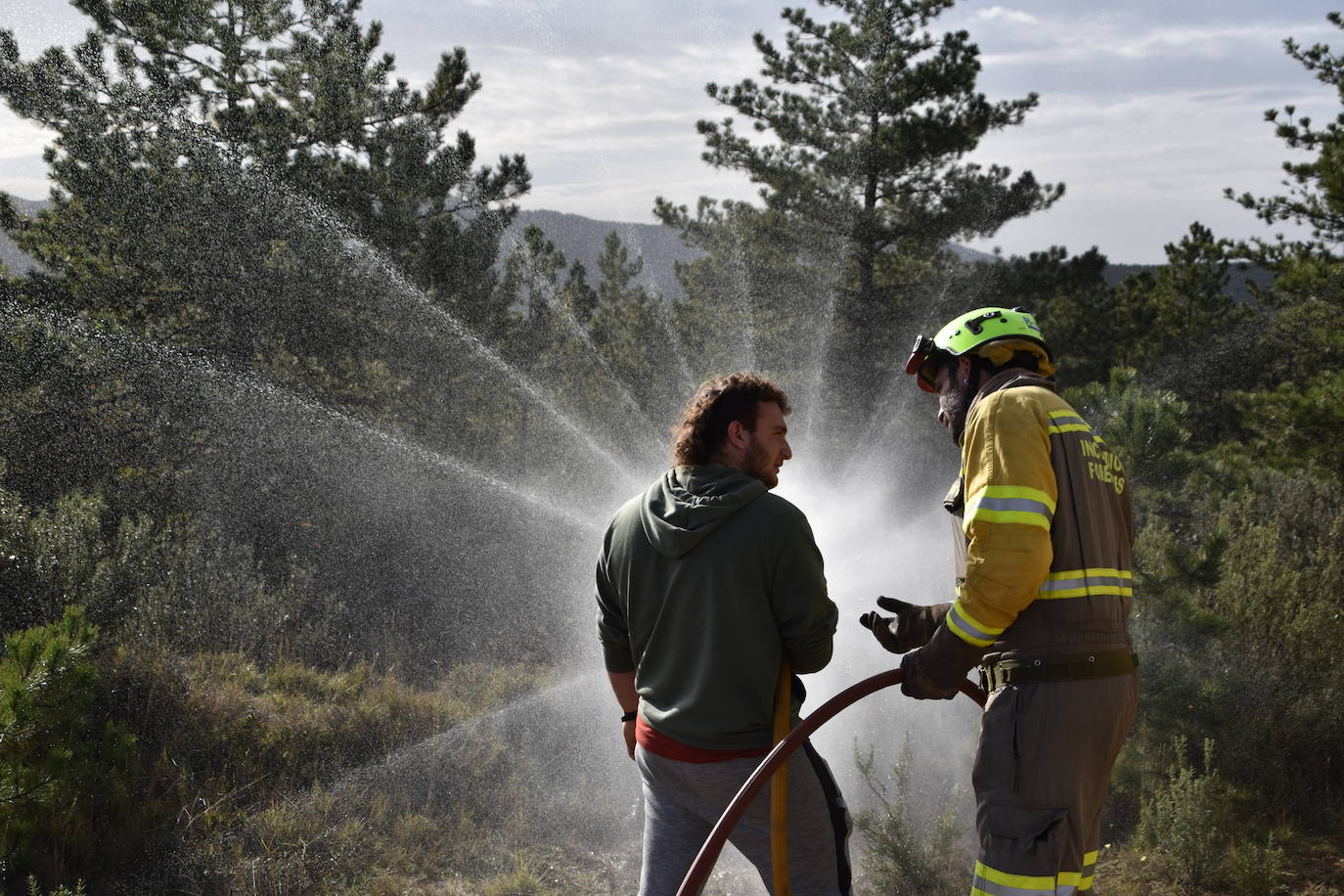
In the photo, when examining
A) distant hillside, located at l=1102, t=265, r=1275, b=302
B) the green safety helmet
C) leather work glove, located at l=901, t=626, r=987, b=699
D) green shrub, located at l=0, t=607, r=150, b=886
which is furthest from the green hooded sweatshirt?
distant hillside, located at l=1102, t=265, r=1275, b=302

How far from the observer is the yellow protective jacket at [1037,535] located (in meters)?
2.39

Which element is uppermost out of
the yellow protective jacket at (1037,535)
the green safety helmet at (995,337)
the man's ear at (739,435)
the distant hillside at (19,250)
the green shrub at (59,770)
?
the distant hillside at (19,250)

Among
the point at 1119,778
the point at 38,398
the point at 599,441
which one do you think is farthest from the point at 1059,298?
the point at 38,398

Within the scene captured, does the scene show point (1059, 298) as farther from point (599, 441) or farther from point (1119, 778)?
point (1119, 778)

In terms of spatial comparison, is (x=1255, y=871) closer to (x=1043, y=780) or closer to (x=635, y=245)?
(x=1043, y=780)

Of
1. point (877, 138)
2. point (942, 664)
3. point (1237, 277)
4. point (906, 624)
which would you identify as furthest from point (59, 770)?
point (1237, 277)

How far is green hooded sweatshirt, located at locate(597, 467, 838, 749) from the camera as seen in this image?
244 cm

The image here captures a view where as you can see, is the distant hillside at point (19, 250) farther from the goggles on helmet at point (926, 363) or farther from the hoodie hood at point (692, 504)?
the goggles on helmet at point (926, 363)

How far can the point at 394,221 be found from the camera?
964 cm

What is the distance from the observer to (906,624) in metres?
2.95

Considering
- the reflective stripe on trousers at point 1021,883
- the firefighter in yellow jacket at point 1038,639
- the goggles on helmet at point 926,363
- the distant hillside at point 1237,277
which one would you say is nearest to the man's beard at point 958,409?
the goggles on helmet at point 926,363

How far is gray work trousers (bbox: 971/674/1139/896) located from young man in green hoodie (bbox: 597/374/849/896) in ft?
1.31

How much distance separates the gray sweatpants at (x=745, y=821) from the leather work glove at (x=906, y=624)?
526 millimetres

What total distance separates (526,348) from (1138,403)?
7691 mm
